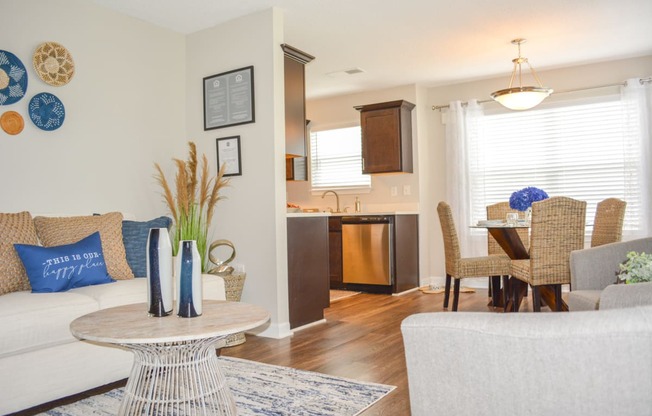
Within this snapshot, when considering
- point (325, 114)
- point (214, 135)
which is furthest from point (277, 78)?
point (325, 114)

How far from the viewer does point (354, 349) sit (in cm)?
339

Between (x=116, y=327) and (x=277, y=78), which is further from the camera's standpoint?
→ (x=277, y=78)

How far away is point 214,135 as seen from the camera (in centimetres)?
430

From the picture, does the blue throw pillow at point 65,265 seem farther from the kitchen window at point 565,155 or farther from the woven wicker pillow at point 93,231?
the kitchen window at point 565,155

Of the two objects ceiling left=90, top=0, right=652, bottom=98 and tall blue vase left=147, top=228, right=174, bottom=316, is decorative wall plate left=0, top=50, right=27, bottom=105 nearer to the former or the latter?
ceiling left=90, top=0, right=652, bottom=98

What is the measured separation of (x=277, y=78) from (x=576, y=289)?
2.52m

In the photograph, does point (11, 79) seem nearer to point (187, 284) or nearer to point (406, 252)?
point (187, 284)

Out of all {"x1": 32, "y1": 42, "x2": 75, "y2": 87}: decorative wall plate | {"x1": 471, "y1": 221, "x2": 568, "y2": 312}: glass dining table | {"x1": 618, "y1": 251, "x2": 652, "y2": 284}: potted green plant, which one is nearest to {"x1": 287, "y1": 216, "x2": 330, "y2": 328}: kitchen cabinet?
{"x1": 471, "y1": 221, "x2": 568, "y2": 312}: glass dining table

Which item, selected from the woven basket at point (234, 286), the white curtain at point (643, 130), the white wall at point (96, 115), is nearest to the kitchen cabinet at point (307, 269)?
the woven basket at point (234, 286)

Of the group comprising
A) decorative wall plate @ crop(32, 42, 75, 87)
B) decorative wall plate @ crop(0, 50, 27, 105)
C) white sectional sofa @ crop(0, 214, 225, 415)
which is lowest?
white sectional sofa @ crop(0, 214, 225, 415)

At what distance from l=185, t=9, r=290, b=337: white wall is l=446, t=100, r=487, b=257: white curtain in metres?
2.84

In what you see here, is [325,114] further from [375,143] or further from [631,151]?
[631,151]

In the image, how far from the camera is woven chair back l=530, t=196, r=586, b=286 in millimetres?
3566

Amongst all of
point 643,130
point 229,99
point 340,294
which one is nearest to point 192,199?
point 229,99
